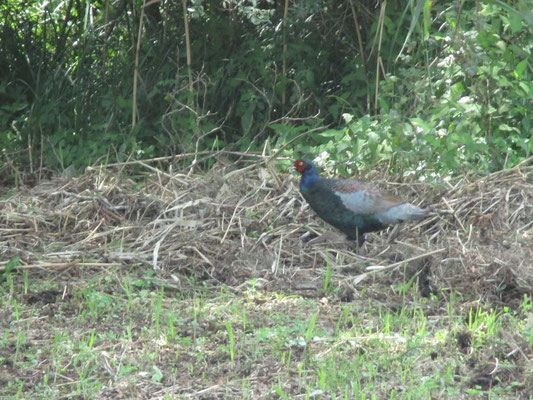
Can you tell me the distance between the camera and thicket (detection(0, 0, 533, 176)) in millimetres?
7078

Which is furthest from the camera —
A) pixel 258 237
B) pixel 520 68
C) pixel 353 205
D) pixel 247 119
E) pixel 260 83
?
pixel 260 83

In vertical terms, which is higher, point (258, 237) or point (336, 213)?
point (336, 213)

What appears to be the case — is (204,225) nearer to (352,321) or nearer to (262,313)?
(262,313)

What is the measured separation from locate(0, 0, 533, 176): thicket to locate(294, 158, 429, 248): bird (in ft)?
2.16

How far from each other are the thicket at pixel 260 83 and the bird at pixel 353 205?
66 centimetres

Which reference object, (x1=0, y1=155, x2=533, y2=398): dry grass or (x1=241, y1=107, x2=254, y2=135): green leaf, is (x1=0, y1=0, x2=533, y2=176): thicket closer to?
(x1=241, y1=107, x2=254, y2=135): green leaf

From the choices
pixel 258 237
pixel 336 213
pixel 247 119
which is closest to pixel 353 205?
pixel 336 213

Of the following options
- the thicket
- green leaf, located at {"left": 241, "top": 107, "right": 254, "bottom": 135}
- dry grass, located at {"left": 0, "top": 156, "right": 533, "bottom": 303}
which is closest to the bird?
dry grass, located at {"left": 0, "top": 156, "right": 533, "bottom": 303}

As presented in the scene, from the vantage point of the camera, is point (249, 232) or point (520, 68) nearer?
point (249, 232)

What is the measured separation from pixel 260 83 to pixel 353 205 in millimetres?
2784

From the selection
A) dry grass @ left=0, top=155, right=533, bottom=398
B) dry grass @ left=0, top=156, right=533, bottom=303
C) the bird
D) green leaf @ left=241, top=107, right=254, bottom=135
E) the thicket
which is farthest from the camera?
green leaf @ left=241, top=107, right=254, bottom=135

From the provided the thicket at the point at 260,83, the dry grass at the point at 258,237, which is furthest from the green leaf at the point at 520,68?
the dry grass at the point at 258,237

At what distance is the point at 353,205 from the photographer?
6.32 metres

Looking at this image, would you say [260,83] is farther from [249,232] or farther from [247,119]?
[249,232]
